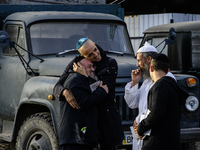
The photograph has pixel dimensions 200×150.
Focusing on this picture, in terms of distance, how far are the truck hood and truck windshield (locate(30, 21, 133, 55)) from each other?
0.83ft

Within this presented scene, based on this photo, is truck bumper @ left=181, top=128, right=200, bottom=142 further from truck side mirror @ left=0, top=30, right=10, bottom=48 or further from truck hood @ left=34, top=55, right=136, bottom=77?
truck side mirror @ left=0, top=30, right=10, bottom=48

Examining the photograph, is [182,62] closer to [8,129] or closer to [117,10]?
[117,10]

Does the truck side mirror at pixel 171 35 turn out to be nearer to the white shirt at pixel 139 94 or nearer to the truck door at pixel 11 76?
Result: the white shirt at pixel 139 94

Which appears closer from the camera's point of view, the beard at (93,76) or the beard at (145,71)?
the beard at (93,76)

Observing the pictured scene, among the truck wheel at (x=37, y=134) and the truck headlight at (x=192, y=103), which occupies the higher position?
the truck headlight at (x=192, y=103)

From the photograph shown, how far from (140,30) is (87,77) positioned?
35.5 feet

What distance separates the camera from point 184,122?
636 cm

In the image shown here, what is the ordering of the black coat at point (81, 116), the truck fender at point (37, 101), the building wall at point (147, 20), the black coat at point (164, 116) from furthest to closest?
the building wall at point (147, 20) → the truck fender at point (37, 101) → the black coat at point (81, 116) → the black coat at point (164, 116)

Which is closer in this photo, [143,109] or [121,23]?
[143,109]

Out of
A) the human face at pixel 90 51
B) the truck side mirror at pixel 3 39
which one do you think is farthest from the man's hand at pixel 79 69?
the truck side mirror at pixel 3 39

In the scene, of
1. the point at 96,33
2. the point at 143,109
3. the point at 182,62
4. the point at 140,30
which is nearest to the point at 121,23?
the point at 96,33

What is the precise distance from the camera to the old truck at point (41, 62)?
5973mm

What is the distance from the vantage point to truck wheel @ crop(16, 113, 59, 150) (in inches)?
227

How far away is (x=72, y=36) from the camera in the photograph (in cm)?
684
